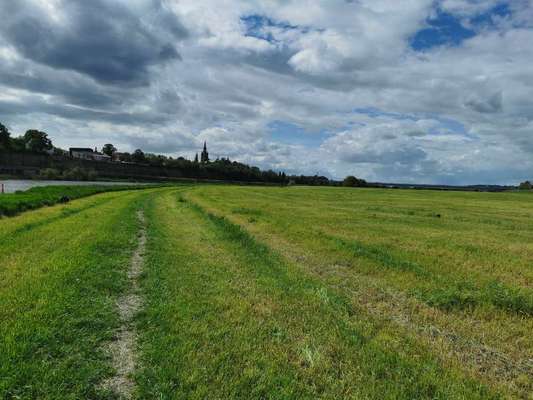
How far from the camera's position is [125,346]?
17.7 feet

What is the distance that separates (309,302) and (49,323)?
4.67 m

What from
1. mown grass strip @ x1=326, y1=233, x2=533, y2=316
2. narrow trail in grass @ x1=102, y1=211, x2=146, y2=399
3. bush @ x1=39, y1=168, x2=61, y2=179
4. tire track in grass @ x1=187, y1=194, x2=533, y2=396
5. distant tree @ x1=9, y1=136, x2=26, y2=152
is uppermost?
distant tree @ x1=9, y1=136, x2=26, y2=152

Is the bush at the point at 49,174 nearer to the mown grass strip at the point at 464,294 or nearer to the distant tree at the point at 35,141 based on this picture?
the distant tree at the point at 35,141

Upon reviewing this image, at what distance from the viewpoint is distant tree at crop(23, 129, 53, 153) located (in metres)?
159

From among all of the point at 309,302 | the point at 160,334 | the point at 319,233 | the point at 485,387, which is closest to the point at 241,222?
the point at 319,233

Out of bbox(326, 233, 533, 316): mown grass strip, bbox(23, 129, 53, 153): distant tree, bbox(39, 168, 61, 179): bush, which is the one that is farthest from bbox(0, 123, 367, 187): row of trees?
bbox(326, 233, 533, 316): mown grass strip

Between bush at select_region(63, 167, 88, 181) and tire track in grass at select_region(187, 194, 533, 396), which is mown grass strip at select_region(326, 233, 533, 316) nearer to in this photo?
A: tire track in grass at select_region(187, 194, 533, 396)

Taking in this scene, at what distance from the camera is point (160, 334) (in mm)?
5789

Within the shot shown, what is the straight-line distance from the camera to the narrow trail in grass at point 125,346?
14.4ft

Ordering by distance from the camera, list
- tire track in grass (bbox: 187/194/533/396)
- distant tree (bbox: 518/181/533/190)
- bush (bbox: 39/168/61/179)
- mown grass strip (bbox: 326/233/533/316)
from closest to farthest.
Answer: tire track in grass (bbox: 187/194/533/396) < mown grass strip (bbox: 326/233/533/316) < bush (bbox: 39/168/61/179) < distant tree (bbox: 518/181/533/190)

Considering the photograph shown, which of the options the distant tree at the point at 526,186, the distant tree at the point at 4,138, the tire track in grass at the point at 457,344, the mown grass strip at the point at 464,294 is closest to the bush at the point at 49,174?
the distant tree at the point at 4,138

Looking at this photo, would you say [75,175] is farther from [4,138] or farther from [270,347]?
[270,347]

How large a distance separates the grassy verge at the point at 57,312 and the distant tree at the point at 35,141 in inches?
6805

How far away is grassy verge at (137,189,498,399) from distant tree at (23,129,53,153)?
17791 centimetres
